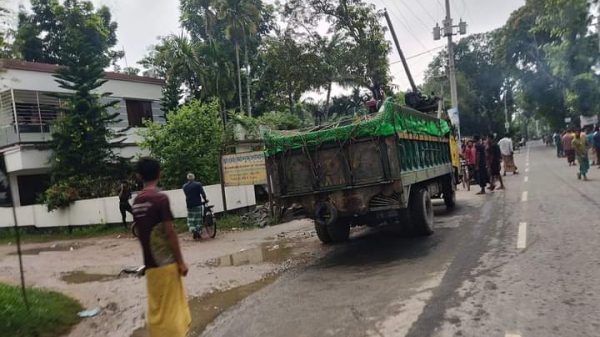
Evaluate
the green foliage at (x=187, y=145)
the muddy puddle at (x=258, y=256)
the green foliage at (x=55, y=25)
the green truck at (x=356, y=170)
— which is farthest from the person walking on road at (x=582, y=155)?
the green foliage at (x=55, y=25)

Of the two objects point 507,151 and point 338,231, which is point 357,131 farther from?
point 507,151

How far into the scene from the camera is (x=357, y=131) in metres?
8.07

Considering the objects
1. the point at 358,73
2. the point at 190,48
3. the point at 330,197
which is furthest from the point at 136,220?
the point at 190,48

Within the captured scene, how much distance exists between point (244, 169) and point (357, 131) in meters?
7.15

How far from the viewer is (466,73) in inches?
2384

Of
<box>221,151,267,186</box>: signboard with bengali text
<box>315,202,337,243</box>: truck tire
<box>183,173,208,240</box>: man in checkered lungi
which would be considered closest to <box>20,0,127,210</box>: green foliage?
<box>221,151,267,186</box>: signboard with bengali text

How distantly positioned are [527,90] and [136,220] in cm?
4983

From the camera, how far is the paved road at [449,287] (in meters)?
4.69

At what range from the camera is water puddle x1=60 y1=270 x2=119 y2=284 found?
906cm

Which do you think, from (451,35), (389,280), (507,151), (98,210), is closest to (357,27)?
(451,35)

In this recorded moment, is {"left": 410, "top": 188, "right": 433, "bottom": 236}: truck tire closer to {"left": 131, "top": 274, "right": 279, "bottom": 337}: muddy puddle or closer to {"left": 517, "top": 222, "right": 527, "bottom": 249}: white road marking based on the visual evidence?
{"left": 517, "top": 222, "right": 527, "bottom": 249}: white road marking

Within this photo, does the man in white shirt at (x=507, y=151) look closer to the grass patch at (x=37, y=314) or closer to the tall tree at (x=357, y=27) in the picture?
the tall tree at (x=357, y=27)

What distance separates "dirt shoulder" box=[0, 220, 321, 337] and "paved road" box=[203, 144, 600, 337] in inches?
29.3

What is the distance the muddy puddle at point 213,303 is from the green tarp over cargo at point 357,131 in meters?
2.23
